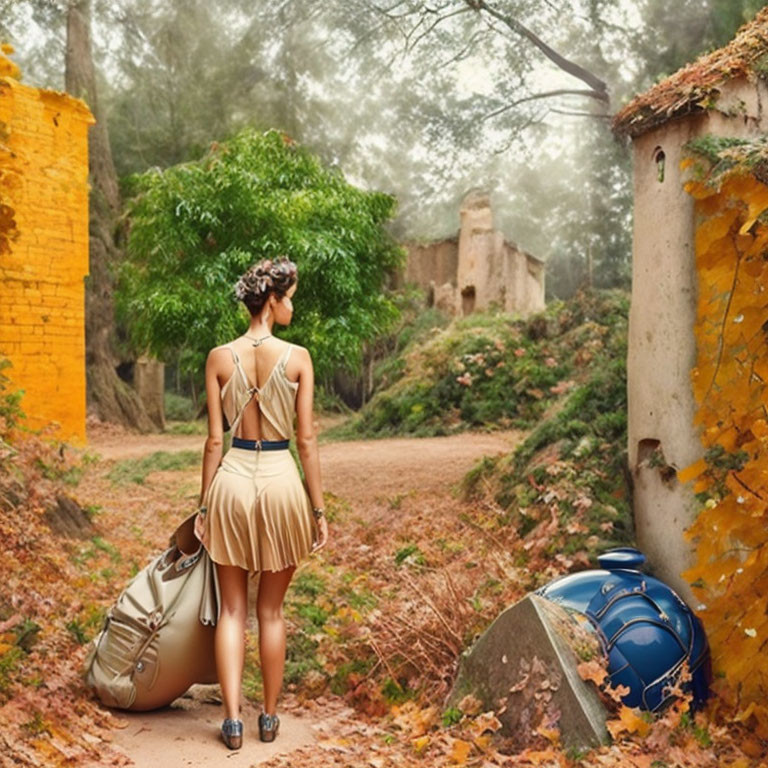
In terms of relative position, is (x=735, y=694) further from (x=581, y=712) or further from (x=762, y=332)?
(x=762, y=332)

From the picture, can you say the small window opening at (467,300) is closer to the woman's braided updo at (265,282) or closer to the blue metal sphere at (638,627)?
the blue metal sphere at (638,627)

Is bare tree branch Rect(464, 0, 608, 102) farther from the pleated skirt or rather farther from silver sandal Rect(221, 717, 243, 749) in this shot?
silver sandal Rect(221, 717, 243, 749)

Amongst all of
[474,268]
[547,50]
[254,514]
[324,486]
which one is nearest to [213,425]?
[254,514]

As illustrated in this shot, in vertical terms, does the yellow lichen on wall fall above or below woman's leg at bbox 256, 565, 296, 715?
above

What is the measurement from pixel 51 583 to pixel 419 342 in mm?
13765

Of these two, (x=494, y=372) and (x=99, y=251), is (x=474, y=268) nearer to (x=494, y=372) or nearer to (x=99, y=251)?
(x=494, y=372)

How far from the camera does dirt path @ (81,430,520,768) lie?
411 centimetres

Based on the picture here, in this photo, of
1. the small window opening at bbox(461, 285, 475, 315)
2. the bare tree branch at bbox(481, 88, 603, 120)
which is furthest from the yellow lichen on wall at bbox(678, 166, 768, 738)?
the small window opening at bbox(461, 285, 475, 315)

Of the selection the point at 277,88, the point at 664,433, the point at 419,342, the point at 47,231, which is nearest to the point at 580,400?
the point at 664,433

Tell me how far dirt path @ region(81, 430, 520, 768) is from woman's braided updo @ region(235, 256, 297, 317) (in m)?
1.98

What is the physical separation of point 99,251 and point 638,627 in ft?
61.6

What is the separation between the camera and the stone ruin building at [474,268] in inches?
814

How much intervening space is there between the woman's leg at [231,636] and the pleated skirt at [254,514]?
140 mm

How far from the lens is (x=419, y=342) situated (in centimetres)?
1972
